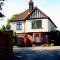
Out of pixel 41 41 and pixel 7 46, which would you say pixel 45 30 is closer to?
pixel 41 41

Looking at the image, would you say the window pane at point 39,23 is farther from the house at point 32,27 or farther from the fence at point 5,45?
the fence at point 5,45

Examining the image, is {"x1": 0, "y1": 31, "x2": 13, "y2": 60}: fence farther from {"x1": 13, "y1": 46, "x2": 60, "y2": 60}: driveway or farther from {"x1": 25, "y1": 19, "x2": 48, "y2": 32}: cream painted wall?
{"x1": 25, "y1": 19, "x2": 48, "y2": 32}: cream painted wall

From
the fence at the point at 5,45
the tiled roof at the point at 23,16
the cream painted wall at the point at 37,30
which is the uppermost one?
the tiled roof at the point at 23,16

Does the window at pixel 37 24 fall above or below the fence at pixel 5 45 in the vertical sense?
above

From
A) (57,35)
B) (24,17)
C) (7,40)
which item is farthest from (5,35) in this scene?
(24,17)

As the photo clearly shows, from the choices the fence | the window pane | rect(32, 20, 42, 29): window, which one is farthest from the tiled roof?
the fence

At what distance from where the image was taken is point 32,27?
188 ft

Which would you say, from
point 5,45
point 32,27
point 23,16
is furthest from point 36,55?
point 23,16

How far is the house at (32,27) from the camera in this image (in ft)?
182

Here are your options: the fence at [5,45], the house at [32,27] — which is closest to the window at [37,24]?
the house at [32,27]

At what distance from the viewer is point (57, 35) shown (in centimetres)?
5397

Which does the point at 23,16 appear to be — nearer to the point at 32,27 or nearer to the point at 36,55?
the point at 32,27

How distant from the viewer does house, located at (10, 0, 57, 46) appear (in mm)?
55625

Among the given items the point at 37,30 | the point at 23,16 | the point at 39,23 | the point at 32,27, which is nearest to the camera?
the point at 39,23
